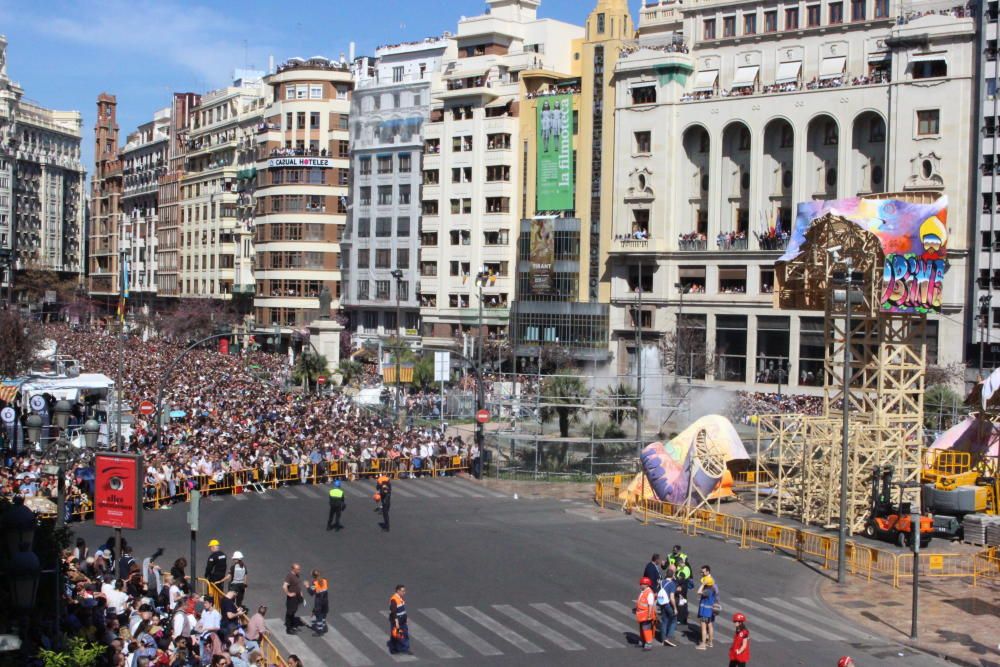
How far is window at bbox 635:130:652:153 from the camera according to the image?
84.4 metres

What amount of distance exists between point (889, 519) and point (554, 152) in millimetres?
55825

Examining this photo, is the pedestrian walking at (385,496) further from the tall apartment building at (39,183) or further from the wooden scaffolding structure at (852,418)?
the tall apartment building at (39,183)

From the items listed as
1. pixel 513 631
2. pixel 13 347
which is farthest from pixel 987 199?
pixel 513 631

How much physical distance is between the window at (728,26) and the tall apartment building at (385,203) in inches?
996

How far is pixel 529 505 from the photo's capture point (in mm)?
42938

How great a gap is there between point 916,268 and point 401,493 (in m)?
18.4

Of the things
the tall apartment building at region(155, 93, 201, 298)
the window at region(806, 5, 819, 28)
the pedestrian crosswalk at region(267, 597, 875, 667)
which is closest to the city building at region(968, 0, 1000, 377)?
the window at region(806, 5, 819, 28)

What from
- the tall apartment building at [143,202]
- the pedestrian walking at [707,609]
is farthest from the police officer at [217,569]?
the tall apartment building at [143,202]

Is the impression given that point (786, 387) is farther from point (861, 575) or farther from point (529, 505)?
point (861, 575)

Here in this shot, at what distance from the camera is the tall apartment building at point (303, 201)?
108188 millimetres

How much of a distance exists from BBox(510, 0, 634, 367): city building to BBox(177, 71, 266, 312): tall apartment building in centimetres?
3642

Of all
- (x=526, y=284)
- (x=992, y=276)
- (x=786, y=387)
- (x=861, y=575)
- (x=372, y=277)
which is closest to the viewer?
(x=861, y=575)

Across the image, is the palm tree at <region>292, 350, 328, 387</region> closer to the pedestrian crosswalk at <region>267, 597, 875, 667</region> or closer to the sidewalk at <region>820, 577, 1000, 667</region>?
the sidewalk at <region>820, 577, 1000, 667</region>

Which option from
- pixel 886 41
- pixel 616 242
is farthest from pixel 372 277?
pixel 886 41
